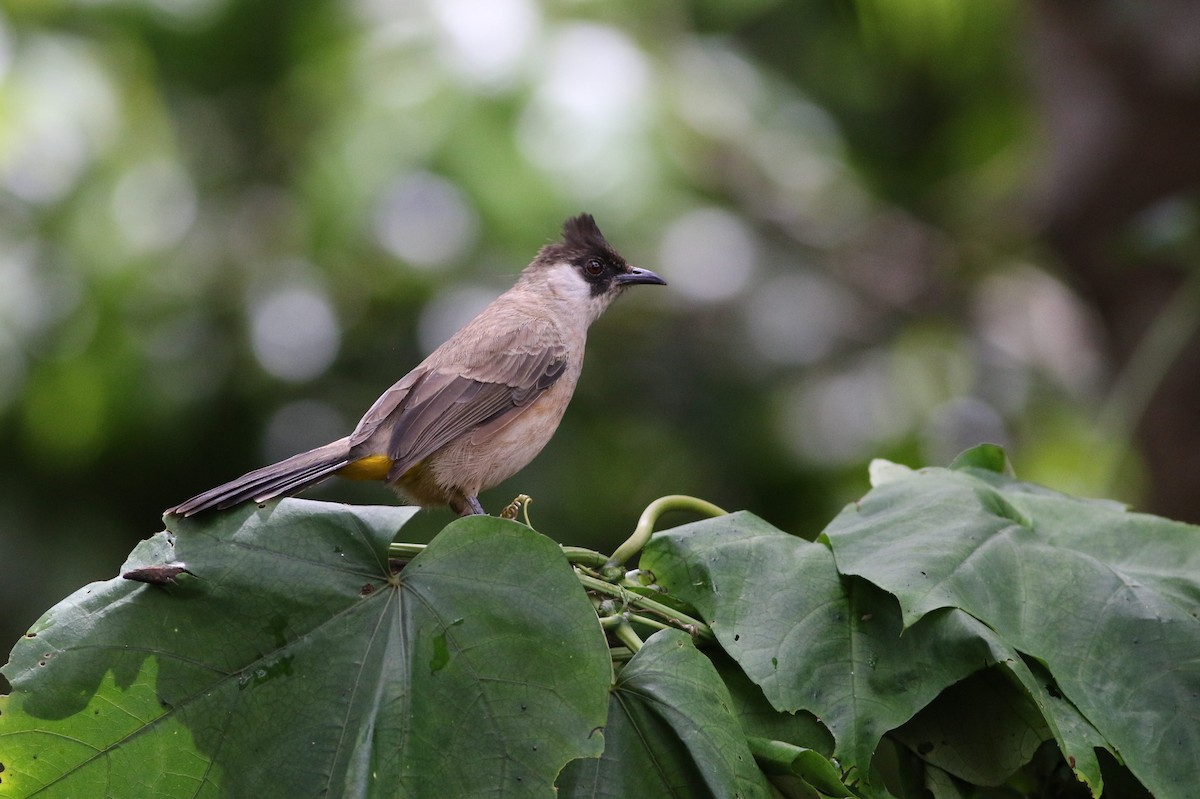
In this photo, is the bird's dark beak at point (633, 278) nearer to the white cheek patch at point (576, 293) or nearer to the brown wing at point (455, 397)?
the white cheek patch at point (576, 293)

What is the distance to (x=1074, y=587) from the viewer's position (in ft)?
5.80

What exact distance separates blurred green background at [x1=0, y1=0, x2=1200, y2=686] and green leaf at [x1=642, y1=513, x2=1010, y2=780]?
4.35 meters

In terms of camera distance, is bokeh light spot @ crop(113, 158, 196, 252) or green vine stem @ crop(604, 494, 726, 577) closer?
green vine stem @ crop(604, 494, 726, 577)

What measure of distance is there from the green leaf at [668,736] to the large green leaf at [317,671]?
9 cm

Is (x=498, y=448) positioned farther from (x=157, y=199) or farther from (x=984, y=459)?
(x=157, y=199)

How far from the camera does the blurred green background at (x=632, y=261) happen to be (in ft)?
20.4

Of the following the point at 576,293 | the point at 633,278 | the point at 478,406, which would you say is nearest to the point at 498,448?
the point at 478,406

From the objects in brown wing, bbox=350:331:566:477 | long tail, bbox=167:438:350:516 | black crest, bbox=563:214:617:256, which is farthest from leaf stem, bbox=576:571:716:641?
black crest, bbox=563:214:617:256

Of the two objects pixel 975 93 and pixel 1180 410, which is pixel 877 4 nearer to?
pixel 975 93

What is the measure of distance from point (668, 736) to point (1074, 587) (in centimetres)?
69

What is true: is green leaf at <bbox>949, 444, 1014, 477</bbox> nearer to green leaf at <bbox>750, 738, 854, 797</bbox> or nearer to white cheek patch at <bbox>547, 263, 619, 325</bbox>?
green leaf at <bbox>750, 738, 854, 797</bbox>

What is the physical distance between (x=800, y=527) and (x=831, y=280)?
191cm

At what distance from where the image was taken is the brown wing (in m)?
2.88

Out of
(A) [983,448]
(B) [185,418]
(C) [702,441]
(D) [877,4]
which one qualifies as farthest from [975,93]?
(A) [983,448]
